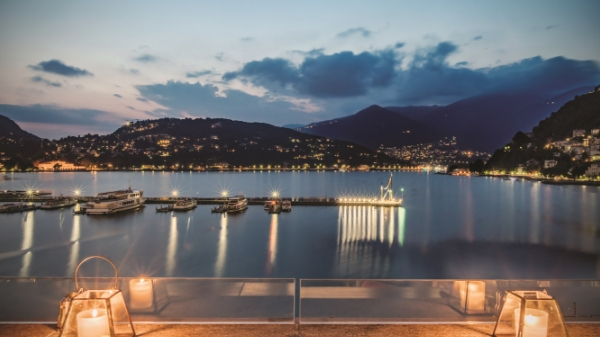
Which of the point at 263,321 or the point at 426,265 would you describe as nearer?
the point at 263,321

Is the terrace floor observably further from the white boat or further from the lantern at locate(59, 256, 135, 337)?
the white boat

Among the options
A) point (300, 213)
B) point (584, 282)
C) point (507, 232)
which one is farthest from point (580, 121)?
point (584, 282)

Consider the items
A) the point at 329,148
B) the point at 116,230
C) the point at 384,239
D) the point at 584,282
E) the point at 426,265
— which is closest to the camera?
the point at 584,282

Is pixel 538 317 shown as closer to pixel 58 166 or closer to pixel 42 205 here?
pixel 42 205

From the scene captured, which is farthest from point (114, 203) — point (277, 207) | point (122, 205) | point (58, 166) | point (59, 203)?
point (58, 166)

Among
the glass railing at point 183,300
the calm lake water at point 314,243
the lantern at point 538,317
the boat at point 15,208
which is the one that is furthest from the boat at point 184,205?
the lantern at point 538,317

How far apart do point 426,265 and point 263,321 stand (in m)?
16.0

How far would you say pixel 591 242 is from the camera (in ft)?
75.8

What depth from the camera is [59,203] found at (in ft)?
116

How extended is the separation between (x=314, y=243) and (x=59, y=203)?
84.2 feet

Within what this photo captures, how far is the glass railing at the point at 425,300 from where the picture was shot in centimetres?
356

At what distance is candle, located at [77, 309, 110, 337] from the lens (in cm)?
273

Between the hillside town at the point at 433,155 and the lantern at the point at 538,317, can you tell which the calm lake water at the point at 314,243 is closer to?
the lantern at the point at 538,317

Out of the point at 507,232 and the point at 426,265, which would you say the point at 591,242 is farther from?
the point at 426,265
